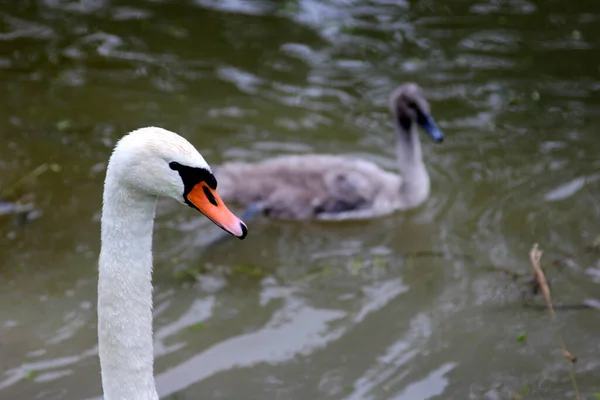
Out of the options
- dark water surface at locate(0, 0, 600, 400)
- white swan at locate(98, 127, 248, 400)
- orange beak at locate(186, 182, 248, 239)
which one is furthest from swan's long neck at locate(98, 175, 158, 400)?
dark water surface at locate(0, 0, 600, 400)

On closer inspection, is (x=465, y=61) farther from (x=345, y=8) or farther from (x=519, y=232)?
(x=519, y=232)

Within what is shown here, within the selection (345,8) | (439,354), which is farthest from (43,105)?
(439,354)

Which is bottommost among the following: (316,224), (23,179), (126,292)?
(316,224)

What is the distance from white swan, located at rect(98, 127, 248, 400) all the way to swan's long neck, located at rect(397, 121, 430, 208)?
14.5 ft

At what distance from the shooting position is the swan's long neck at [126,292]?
11.4 feet

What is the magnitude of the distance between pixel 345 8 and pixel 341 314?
5.76m

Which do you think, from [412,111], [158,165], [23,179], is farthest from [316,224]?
[158,165]

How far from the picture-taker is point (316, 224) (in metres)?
7.68

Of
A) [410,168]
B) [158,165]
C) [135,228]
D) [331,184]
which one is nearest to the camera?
[158,165]

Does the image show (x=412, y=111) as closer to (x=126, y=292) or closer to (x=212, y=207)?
(x=212, y=207)

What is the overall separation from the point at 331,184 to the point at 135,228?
4.26 meters

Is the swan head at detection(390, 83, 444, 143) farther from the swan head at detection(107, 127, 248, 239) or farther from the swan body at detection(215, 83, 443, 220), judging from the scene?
the swan head at detection(107, 127, 248, 239)

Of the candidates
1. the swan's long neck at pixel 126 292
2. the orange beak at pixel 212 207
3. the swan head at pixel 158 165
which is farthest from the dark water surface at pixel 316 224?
the swan head at pixel 158 165

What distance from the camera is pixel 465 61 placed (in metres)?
9.94
